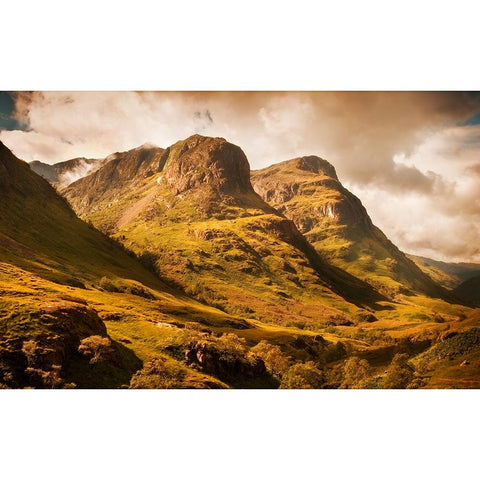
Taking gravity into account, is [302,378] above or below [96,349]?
below

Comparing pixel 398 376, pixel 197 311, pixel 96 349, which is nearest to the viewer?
pixel 398 376

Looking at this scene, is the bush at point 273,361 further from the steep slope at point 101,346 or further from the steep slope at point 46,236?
the steep slope at point 46,236

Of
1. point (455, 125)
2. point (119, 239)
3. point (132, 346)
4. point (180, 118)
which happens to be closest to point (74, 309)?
point (132, 346)

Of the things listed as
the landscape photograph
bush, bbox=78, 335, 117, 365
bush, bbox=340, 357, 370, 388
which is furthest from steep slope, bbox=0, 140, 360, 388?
bush, bbox=340, 357, 370, 388

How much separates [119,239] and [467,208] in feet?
496

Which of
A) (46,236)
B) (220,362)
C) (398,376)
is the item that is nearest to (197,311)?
(46,236)

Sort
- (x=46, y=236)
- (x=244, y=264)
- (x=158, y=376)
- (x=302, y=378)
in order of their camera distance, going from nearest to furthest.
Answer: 1. (x=158, y=376)
2. (x=302, y=378)
3. (x=46, y=236)
4. (x=244, y=264)

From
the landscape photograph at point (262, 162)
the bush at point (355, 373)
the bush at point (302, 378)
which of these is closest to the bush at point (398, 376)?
the landscape photograph at point (262, 162)

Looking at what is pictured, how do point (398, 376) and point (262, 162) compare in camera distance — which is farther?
point (262, 162)

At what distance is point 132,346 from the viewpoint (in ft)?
130

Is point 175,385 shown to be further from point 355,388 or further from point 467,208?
point 467,208

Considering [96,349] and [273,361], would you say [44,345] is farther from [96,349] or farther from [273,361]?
[273,361]

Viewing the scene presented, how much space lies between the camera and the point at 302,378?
3534 centimetres

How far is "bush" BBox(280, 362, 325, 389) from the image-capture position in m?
34.3
